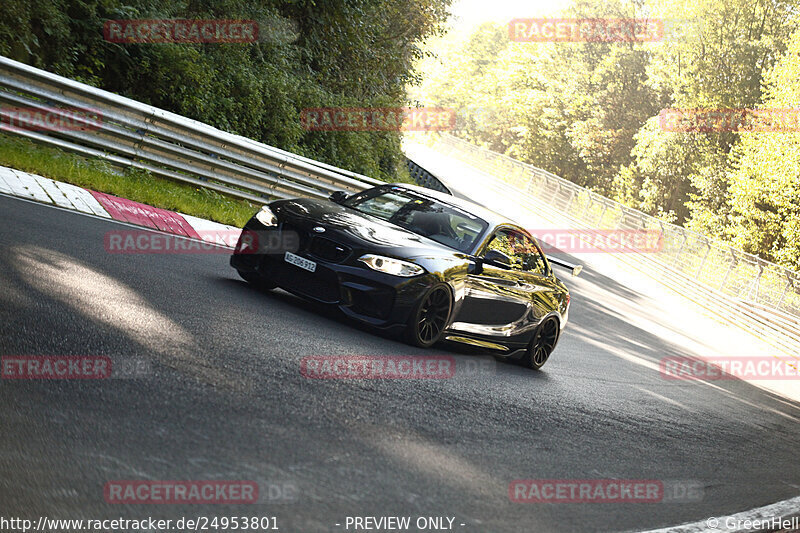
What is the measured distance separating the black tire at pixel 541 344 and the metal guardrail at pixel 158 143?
20.2 ft

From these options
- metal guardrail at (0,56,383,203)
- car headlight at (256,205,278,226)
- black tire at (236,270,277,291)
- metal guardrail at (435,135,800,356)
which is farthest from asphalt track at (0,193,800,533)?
metal guardrail at (435,135,800,356)

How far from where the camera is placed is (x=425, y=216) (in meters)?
9.46

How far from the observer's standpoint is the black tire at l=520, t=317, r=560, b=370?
10305 mm

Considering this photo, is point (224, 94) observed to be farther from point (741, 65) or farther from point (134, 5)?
point (741, 65)

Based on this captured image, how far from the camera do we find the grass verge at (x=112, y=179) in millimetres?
11227

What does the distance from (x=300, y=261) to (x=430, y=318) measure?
136 cm

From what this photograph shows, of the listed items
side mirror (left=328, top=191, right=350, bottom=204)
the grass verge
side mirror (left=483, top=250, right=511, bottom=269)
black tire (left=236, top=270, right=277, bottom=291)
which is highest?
side mirror (left=328, top=191, right=350, bottom=204)

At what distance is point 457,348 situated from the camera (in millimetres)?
9625

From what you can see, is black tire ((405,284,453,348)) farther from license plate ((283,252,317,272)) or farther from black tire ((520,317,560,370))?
black tire ((520,317,560,370))

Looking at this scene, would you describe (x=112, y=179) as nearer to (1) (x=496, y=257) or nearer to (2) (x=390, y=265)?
(2) (x=390, y=265)

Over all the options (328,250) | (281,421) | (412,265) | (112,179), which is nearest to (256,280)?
(328,250)

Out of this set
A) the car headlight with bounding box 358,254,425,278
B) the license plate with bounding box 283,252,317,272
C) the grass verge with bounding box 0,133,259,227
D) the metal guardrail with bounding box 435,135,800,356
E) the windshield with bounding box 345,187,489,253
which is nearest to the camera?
the car headlight with bounding box 358,254,425,278

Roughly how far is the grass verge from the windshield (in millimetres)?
3556

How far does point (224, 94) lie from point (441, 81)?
8299 cm
